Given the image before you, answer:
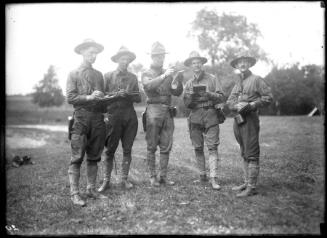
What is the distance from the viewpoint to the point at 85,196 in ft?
18.9

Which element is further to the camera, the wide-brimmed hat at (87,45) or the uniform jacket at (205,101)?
the uniform jacket at (205,101)

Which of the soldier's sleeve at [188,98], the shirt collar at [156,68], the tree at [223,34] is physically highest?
the tree at [223,34]

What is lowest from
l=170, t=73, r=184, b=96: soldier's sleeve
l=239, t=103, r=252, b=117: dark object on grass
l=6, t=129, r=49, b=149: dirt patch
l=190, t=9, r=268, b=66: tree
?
l=6, t=129, r=49, b=149: dirt patch

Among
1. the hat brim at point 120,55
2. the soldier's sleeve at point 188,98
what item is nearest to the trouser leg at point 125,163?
the soldier's sleeve at point 188,98

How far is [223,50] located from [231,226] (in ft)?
106

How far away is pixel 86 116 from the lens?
17.9 ft

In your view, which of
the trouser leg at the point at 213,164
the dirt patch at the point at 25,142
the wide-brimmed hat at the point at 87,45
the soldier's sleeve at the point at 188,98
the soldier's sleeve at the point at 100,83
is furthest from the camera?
the dirt patch at the point at 25,142

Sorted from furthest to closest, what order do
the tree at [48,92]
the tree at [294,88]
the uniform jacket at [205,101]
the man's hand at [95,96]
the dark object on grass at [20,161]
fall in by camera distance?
the tree at [48,92]
the tree at [294,88]
the dark object on grass at [20,161]
the uniform jacket at [205,101]
the man's hand at [95,96]

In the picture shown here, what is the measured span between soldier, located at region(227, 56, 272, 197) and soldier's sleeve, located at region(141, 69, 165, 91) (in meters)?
1.58

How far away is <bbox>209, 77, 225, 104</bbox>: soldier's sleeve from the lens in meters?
6.19

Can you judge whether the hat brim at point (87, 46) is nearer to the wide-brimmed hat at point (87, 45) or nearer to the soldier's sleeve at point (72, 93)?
the wide-brimmed hat at point (87, 45)

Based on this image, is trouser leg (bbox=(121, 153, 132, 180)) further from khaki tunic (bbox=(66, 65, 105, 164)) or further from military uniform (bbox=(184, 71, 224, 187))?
military uniform (bbox=(184, 71, 224, 187))

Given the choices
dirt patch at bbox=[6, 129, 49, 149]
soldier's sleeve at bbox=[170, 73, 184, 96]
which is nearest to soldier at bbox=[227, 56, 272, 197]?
soldier's sleeve at bbox=[170, 73, 184, 96]

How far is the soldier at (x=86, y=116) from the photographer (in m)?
5.39
